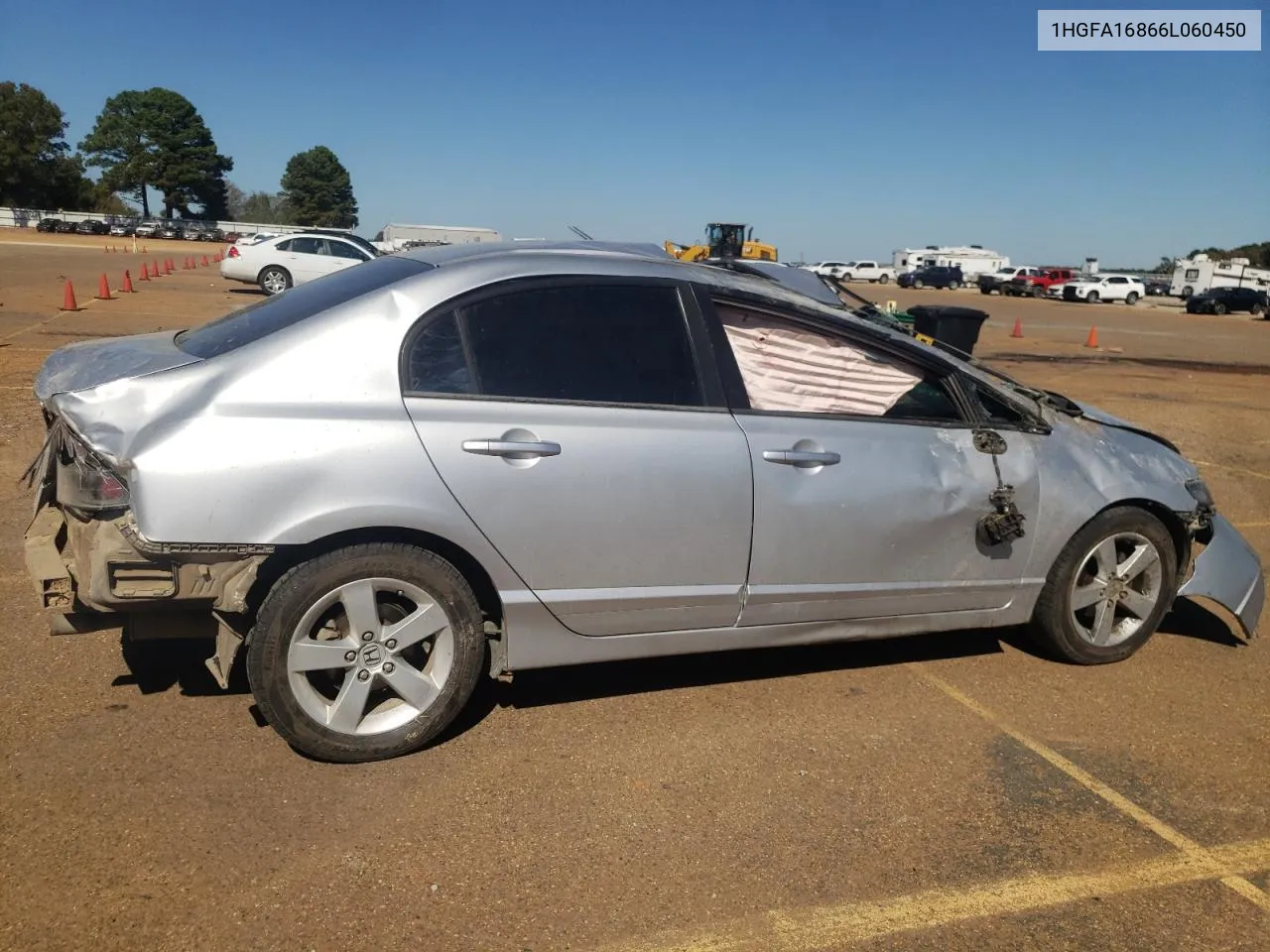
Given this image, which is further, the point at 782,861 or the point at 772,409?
the point at 772,409

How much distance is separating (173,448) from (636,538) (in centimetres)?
150

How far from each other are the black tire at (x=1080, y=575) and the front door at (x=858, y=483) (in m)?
0.28

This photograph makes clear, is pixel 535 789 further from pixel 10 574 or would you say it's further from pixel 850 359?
pixel 10 574

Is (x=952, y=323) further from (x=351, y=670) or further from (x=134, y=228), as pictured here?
(x=134, y=228)

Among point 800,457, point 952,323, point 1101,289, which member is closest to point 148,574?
point 800,457

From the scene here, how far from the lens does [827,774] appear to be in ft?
11.5

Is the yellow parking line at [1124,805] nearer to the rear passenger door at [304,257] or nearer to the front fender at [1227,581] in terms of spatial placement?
the front fender at [1227,581]

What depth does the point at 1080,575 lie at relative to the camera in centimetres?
442

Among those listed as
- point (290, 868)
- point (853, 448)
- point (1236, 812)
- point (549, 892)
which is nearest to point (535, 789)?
point (549, 892)

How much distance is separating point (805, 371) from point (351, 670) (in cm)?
198

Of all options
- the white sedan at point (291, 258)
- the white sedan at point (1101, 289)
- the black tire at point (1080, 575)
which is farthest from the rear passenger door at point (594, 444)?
the white sedan at point (1101, 289)

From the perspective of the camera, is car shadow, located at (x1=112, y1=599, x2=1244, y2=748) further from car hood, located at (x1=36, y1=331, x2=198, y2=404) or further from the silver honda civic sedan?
car hood, located at (x1=36, y1=331, x2=198, y2=404)

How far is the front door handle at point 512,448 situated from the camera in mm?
3309

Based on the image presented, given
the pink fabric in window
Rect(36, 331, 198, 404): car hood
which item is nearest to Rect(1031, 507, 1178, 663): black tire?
the pink fabric in window
